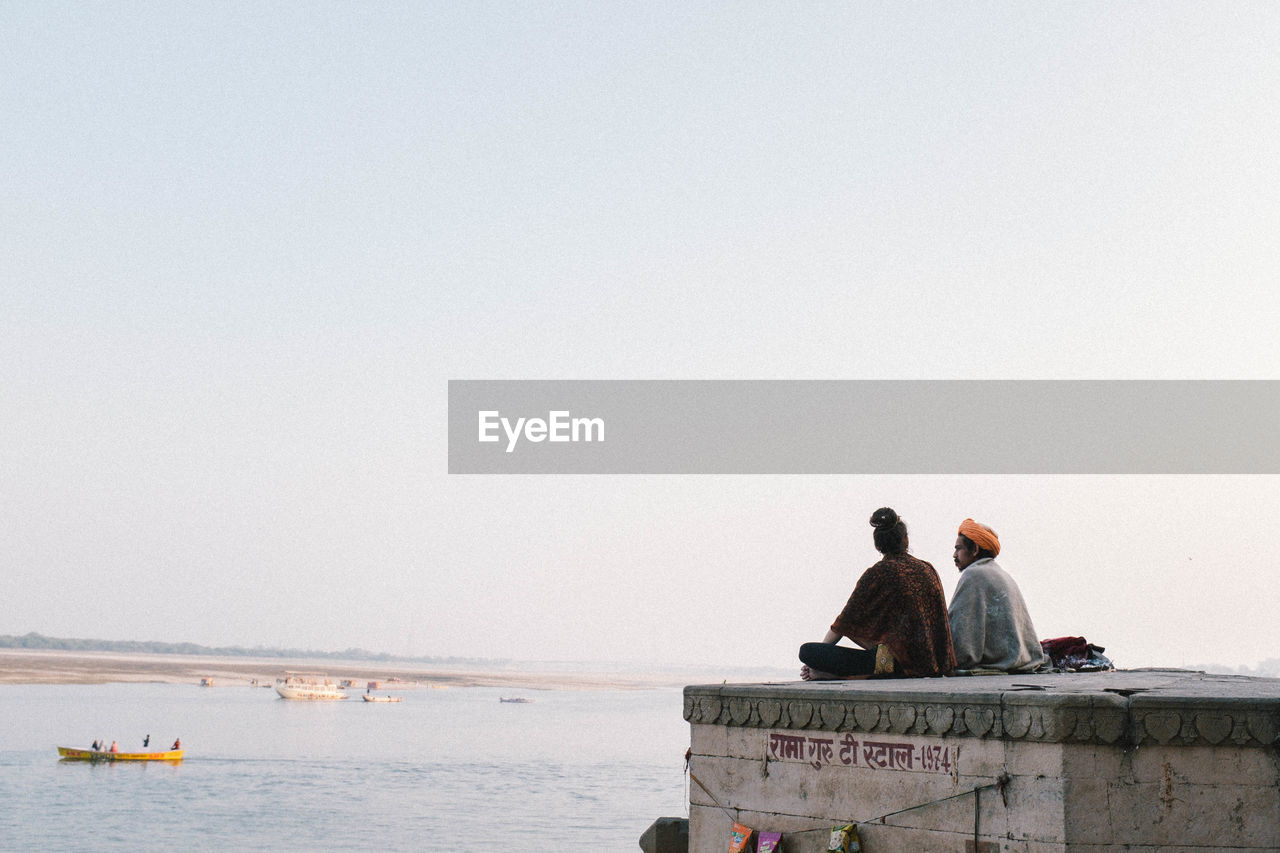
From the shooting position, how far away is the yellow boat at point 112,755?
63438 mm

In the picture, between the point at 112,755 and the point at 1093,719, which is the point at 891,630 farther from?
the point at 112,755

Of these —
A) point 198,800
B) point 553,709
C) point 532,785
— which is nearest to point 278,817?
point 198,800

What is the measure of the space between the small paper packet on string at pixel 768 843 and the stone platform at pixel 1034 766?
67 millimetres

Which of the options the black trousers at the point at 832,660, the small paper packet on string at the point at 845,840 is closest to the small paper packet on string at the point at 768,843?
the small paper packet on string at the point at 845,840

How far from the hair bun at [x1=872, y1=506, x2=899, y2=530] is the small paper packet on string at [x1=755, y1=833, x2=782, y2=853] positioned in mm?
2209

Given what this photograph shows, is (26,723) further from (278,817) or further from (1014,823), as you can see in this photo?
(1014,823)

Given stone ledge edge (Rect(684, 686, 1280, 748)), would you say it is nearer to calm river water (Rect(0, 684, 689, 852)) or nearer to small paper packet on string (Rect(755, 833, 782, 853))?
small paper packet on string (Rect(755, 833, 782, 853))

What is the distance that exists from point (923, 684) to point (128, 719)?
11169 cm

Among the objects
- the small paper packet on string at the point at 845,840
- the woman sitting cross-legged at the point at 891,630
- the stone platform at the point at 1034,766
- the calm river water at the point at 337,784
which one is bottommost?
the calm river water at the point at 337,784

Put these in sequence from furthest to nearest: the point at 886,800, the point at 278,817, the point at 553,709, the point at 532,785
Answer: the point at 553,709, the point at 532,785, the point at 278,817, the point at 886,800

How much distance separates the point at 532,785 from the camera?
5784cm

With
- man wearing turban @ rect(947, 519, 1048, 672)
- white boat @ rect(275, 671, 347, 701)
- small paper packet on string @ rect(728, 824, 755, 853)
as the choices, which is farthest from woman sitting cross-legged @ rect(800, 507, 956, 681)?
white boat @ rect(275, 671, 347, 701)

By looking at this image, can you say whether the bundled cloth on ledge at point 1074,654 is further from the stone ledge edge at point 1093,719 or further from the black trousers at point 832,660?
the stone ledge edge at point 1093,719

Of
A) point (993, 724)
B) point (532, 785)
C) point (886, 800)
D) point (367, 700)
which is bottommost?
point (367, 700)
